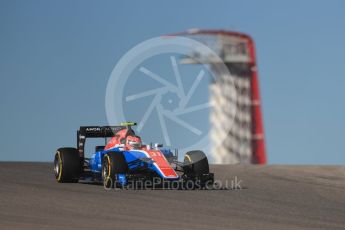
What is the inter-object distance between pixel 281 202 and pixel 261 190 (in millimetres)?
3174

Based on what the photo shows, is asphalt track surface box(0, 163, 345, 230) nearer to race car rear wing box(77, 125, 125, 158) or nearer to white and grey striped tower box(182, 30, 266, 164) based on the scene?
race car rear wing box(77, 125, 125, 158)

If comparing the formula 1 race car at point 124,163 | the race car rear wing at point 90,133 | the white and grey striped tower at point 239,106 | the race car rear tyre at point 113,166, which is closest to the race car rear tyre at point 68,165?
Result: the formula 1 race car at point 124,163

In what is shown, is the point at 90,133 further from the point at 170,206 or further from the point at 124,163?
the point at 170,206

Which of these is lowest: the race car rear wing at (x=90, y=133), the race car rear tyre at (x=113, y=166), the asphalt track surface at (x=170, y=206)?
the asphalt track surface at (x=170, y=206)

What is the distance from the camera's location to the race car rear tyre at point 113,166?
20203mm

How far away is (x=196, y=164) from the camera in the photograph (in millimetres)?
21438

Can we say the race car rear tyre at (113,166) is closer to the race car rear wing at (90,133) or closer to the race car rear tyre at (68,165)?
the race car rear tyre at (68,165)

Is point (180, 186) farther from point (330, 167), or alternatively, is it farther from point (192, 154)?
point (330, 167)

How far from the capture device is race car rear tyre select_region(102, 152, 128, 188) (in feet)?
66.3

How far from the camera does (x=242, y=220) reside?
14.6m

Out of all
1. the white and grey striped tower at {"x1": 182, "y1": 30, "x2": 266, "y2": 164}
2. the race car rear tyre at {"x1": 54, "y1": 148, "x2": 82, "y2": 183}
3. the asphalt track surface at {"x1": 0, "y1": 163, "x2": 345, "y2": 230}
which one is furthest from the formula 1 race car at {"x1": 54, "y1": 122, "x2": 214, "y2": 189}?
the white and grey striped tower at {"x1": 182, "y1": 30, "x2": 266, "y2": 164}

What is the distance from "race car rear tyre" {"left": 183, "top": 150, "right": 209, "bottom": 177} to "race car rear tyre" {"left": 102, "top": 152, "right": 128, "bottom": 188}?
1927 millimetres

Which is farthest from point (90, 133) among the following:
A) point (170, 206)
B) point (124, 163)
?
point (170, 206)

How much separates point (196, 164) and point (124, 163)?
2.08 meters
